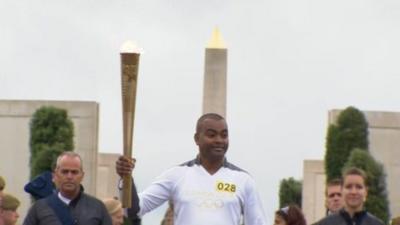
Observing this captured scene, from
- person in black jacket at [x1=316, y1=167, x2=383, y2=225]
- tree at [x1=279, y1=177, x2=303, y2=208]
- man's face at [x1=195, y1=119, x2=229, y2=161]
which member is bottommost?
tree at [x1=279, y1=177, x2=303, y2=208]

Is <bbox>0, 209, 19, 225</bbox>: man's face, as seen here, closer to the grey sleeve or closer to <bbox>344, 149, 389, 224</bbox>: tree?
the grey sleeve

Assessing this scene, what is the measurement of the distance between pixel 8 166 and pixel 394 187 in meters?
7.14

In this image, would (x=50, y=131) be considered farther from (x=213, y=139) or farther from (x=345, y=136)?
(x=213, y=139)

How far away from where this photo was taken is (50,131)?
35.6 metres

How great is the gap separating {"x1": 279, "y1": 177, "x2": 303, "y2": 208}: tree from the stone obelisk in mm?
2363

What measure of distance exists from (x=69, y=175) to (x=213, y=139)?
132 centimetres

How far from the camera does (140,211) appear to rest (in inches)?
483

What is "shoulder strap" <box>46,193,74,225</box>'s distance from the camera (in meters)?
12.9

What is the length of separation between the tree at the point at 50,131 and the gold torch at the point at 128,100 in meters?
22.8

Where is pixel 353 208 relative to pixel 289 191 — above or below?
above

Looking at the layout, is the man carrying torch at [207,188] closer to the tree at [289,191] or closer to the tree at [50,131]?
the tree at [50,131]

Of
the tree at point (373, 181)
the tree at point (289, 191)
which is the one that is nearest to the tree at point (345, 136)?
the tree at point (373, 181)

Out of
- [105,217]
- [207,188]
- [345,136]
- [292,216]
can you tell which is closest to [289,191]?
[345,136]

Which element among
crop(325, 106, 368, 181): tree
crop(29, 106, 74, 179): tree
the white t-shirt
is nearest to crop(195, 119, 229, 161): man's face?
the white t-shirt
